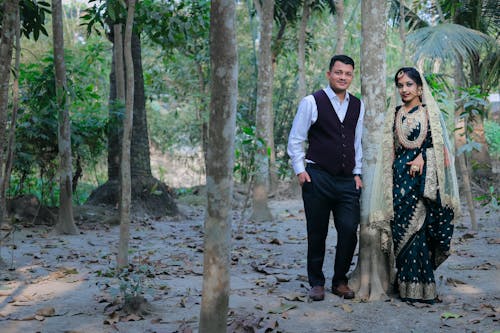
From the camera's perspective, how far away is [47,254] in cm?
664

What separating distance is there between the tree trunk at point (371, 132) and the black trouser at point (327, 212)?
0.53 ft

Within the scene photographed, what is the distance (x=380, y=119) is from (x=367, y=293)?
54.3 inches

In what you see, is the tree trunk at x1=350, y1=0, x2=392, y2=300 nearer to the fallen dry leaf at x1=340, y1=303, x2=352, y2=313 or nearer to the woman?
the woman

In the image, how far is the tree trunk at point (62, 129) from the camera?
7.67 m

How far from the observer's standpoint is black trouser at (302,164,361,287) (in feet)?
15.5

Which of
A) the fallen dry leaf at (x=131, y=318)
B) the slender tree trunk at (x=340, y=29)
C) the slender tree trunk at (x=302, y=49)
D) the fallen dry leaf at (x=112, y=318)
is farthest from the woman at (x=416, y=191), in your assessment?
→ the slender tree trunk at (x=302, y=49)

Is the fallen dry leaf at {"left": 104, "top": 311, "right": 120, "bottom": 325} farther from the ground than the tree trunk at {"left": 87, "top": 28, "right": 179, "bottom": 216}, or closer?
closer

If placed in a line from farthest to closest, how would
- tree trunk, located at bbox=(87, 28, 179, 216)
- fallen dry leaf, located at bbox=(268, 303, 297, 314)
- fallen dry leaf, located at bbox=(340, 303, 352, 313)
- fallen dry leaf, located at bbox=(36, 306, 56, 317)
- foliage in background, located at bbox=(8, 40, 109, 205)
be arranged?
tree trunk, located at bbox=(87, 28, 179, 216), foliage in background, located at bbox=(8, 40, 109, 205), fallen dry leaf, located at bbox=(340, 303, 352, 313), fallen dry leaf, located at bbox=(268, 303, 297, 314), fallen dry leaf, located at bbox=(36, 306, 56, 317)

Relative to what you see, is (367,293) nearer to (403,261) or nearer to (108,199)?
(403,261)

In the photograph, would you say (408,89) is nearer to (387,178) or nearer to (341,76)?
(341,76)

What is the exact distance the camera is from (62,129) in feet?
26.2

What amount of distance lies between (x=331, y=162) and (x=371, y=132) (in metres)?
0.48

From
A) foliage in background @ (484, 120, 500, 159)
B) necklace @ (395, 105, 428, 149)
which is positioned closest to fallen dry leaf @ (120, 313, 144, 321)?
necklace @ (395, 105, 428, 149)

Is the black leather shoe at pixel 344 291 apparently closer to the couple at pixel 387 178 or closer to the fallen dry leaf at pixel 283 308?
the couple at pixel 387 178
